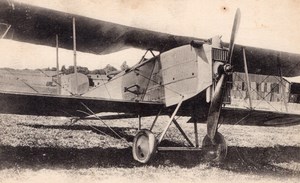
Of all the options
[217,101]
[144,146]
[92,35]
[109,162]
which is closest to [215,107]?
[217,101]

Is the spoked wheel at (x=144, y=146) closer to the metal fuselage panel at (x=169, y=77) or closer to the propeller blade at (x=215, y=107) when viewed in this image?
the metal fuselage panel at (x=169, y=77)

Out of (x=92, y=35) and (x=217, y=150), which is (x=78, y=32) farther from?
(x=217, y=150)

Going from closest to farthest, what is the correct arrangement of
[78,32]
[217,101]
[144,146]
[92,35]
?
[217,101] < [144,146] < [78,32] < [92,35]

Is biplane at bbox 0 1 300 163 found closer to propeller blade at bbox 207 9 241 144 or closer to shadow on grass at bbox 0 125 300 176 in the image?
propeller blade at bbox 207 9 241 144

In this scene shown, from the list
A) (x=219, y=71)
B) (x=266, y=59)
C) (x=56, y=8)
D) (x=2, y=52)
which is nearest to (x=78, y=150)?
Result: (x=2, y=52)

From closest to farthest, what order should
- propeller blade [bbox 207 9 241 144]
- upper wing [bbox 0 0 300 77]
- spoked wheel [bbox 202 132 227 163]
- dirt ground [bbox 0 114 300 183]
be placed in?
dirt ground [bbox 0 114 300 183] < propeller blade [bbox 207 9 241 144] < upper wing [bbox 0 0 300 77] < spoked wheel [bbox 202 132 227 163]

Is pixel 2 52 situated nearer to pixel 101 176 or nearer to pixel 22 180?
pixel 22 180

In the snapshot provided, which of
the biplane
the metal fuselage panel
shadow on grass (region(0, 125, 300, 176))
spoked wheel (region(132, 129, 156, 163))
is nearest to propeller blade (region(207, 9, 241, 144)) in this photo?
the biplane
